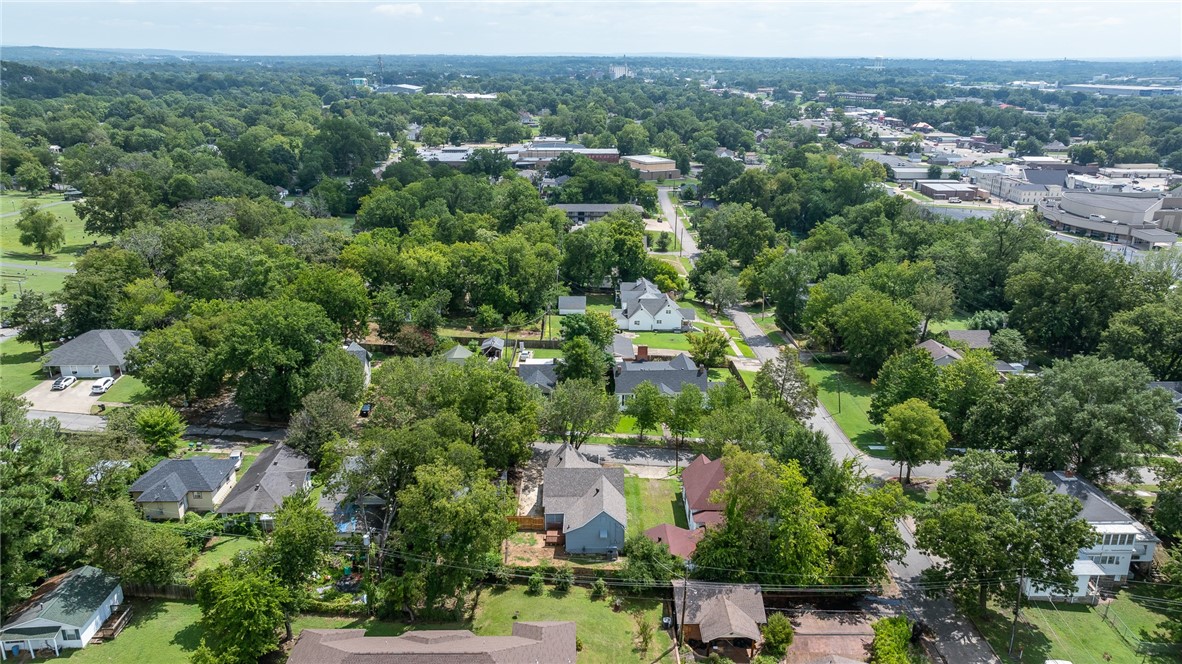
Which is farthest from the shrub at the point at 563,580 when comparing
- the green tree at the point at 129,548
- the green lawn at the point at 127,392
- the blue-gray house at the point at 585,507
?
the green lawn at the point at 127,392

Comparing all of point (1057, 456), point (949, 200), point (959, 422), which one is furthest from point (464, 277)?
point (949, 200)

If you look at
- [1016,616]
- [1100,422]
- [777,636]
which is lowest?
[777,636]

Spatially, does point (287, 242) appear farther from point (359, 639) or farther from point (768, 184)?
point (768, 184)

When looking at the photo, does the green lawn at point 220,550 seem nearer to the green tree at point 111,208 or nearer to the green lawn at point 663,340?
the green lawn at point 663,340

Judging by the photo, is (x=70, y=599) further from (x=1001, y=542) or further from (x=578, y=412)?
(x=1001, y=542)

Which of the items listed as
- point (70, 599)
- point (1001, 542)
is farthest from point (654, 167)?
point (70, 599)

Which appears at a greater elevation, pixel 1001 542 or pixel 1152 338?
pixel 1152 338
